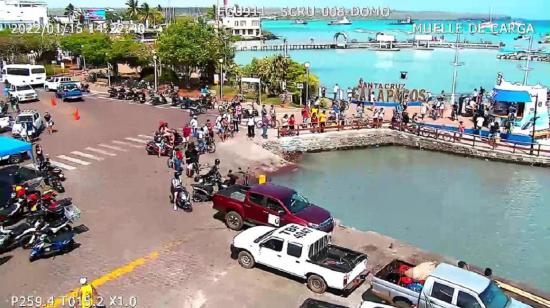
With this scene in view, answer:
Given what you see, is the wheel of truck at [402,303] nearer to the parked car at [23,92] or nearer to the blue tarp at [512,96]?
the blue tarp at [512,96]

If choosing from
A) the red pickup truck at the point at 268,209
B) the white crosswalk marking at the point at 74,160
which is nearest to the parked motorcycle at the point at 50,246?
the red pickup truck at the point at 268,209

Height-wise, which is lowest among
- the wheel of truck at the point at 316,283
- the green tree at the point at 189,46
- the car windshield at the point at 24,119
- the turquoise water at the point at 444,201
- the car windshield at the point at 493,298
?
the turquoise water at the point at 444,201

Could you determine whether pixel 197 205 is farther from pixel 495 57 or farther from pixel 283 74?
pixel 495 57

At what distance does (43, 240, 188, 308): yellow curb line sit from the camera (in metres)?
13.7

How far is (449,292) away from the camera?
1197 centimetres

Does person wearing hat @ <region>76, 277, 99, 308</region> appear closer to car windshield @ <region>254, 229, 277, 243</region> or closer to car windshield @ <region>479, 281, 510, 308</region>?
car windshield @ <region>254, 229, 277, 243</region>

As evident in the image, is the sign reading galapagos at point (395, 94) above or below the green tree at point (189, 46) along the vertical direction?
below

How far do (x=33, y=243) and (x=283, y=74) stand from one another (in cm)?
3337

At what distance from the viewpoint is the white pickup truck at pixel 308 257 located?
13.9 metres

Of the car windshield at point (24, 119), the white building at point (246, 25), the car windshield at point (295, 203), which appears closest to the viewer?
the car windshield at point (295, 203)

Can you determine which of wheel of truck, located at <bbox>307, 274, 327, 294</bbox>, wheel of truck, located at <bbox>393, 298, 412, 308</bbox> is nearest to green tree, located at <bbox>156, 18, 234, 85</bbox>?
wheel of truck, located at <bbox>307, 274, 327, 294</bbox>

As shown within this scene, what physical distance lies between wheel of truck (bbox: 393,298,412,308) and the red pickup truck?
4.37m

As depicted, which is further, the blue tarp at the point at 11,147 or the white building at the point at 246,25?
the white building at the point at 246,25

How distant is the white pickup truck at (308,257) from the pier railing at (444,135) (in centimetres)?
1706
